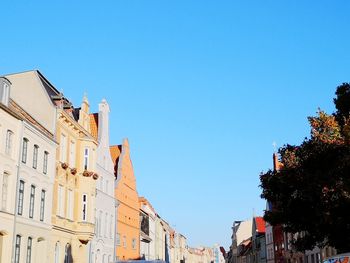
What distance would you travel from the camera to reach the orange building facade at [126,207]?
54.2 metres

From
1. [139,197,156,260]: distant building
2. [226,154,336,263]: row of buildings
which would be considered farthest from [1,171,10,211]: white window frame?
[139,197,156,260]: distant building

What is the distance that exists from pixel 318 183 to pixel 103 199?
27.8 metres

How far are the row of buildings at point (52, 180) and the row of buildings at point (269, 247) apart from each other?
14.5 m

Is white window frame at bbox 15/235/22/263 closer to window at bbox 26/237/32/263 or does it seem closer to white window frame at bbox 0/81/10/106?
window at bbox 26/237/32/263

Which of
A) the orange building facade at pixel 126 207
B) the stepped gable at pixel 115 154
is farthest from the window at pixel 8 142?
the stepped gable at pixel 115 154

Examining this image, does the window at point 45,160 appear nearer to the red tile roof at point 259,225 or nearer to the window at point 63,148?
the window at point 63,148

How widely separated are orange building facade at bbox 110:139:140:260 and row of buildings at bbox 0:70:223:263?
363 millimetres

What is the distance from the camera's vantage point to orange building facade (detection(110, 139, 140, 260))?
5422 centimetres

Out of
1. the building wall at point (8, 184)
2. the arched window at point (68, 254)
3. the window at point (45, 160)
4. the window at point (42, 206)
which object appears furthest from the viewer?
the arched window at point (68, 254)

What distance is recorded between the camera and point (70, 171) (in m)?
38.9

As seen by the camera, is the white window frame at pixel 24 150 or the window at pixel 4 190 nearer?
the window at pixel 4 190

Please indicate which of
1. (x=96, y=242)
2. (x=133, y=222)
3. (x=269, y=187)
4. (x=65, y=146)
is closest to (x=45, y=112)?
(x=65, y=146)

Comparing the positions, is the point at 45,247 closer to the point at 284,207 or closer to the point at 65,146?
the point at 65,146

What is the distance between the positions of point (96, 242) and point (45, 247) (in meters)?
10.7
